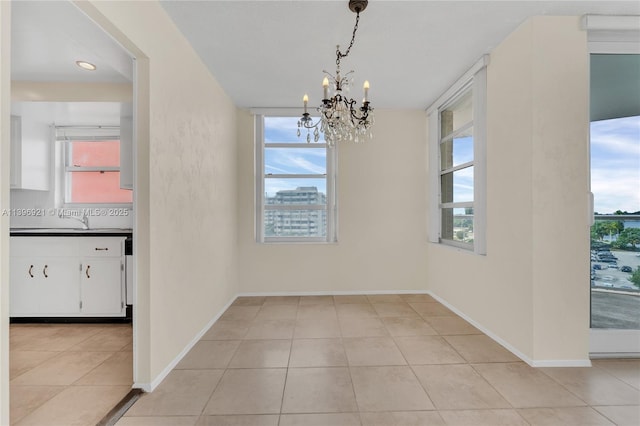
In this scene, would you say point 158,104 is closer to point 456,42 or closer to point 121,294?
point 121,294

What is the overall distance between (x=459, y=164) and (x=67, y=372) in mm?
4135

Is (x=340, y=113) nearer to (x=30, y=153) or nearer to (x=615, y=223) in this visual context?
(x=615, y=223)

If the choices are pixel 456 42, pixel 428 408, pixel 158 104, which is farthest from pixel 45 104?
pixel 428 408

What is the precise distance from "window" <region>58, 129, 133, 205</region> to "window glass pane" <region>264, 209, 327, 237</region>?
6.62ft

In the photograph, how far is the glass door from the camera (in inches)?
92.0

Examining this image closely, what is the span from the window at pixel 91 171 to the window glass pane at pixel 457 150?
4.19 m

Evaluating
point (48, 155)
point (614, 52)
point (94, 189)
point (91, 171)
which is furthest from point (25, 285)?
point (614, 52)

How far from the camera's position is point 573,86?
224 centimetres

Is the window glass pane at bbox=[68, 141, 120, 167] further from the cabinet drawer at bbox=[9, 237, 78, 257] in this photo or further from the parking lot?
the parking lot

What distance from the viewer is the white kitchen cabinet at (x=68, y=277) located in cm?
308

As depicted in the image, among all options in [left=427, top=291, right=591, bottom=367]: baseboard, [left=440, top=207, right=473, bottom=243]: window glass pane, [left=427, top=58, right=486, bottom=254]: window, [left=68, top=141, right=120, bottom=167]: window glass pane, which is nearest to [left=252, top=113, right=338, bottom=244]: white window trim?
[left=427, top=58, right=486, bottom=254]: window

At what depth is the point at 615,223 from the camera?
2348 mm

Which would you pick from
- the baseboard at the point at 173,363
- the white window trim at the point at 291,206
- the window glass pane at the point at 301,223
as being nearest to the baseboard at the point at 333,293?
the white window trim at the point at 291,206

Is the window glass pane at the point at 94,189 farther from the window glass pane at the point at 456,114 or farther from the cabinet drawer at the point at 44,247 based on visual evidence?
the window glass pane at the point at 456,114
